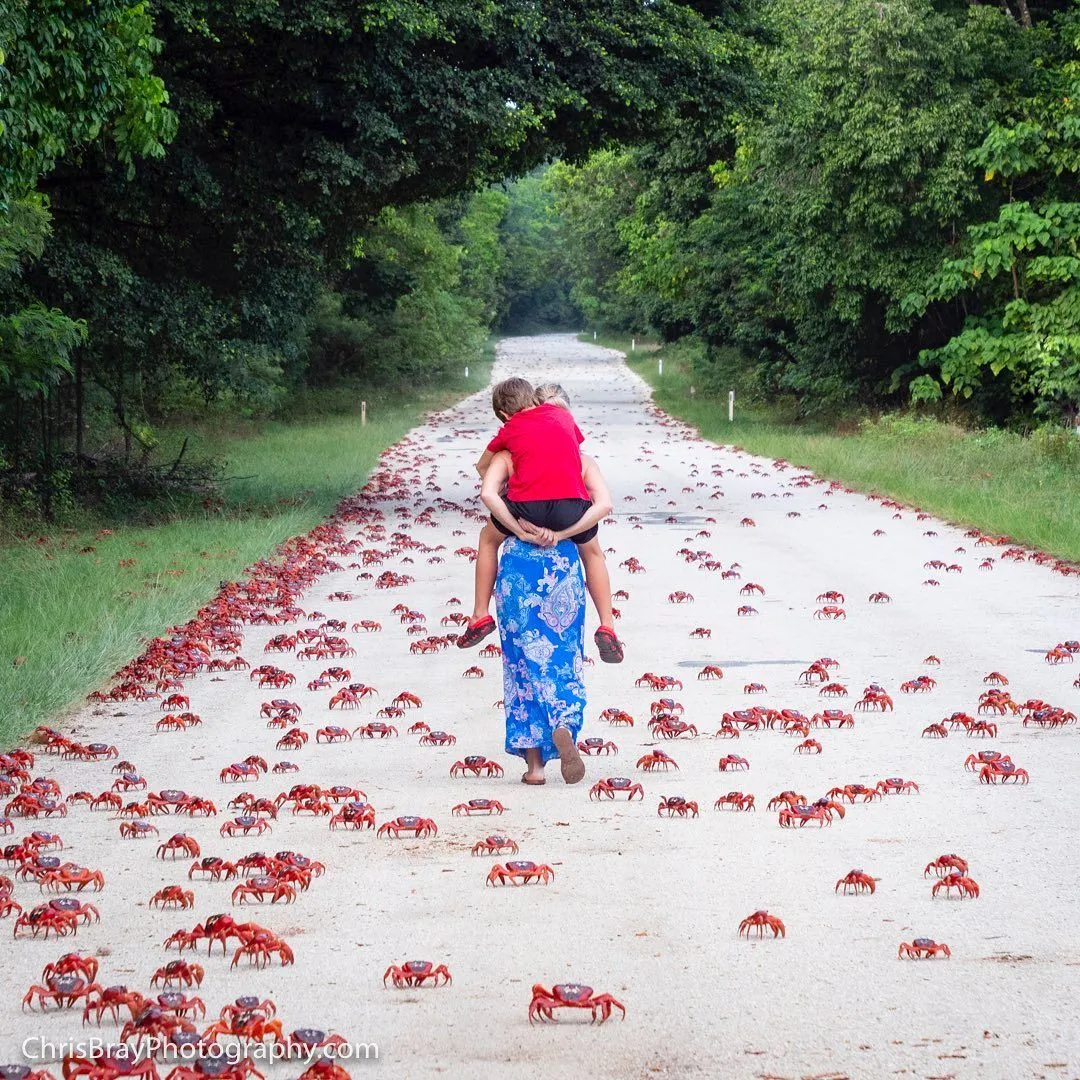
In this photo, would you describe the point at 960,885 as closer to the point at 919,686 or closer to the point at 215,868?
the point at 215,868

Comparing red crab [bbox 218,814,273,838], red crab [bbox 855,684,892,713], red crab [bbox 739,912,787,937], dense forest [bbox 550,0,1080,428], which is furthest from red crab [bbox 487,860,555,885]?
dense forest [bbox 550,0,1080,428]

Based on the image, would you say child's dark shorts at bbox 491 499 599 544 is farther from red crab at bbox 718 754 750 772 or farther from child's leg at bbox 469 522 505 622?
red crab at bbox 718 754 750 772

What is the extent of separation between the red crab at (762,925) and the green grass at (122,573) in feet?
15.8

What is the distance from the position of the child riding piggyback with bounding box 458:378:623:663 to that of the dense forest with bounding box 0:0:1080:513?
14.3 feet

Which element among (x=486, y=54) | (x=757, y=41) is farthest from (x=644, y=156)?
(x=486, y=54)

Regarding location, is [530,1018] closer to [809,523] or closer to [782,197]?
[809,523]

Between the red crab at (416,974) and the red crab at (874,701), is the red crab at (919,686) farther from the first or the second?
the red crab at (416,974)

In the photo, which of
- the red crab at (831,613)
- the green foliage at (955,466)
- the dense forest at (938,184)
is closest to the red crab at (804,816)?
the red crab at (831,613)

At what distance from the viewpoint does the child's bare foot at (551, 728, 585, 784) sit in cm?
771

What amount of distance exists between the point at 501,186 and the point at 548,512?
19243mm

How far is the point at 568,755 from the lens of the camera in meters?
A: 7.71

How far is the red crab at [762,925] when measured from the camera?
541 centimetres

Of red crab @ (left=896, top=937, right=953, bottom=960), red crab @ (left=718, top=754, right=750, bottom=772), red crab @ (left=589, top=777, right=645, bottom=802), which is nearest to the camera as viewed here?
red crab @ (left=896, top=937, right=953, bottom=960)

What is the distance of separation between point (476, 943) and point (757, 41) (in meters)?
19.8
